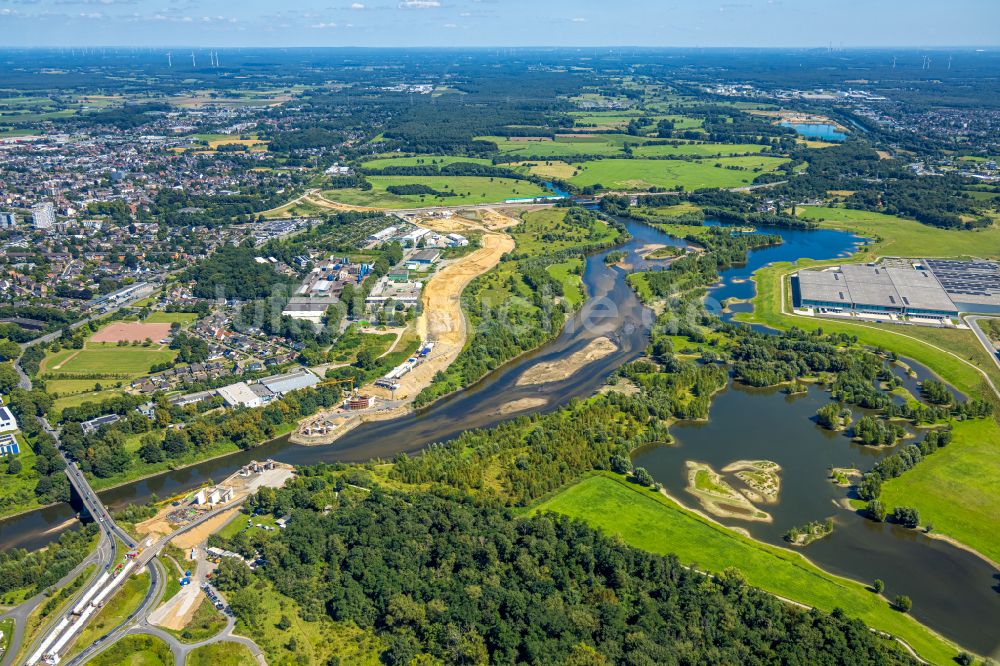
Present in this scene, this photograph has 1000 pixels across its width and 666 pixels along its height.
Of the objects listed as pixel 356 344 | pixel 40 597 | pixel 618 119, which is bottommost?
pixel 40 597

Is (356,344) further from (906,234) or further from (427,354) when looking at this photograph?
(906,234)

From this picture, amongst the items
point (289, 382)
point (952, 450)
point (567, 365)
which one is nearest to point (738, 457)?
point (952, 450)

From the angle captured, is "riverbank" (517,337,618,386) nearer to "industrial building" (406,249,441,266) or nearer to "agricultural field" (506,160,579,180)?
"industrial building" (406,249,441,266)

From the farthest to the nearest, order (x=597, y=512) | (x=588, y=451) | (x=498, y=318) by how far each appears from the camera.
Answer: (x=498, y=318) < (x=588, y=451) < (x=597, y=512)

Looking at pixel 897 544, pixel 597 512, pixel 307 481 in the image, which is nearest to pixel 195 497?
pixel 307 481

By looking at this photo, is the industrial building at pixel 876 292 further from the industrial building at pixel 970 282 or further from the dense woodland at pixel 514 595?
the dense woodland at pixel 514 595

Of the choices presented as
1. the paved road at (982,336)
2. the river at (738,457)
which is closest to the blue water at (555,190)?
the river at (738,457)

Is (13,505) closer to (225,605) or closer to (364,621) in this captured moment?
(225,605)

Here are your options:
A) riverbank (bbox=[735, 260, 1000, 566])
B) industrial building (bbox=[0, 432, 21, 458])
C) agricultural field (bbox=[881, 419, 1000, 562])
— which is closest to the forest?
industrial building (bbox=[0, 432, 21, 458])
